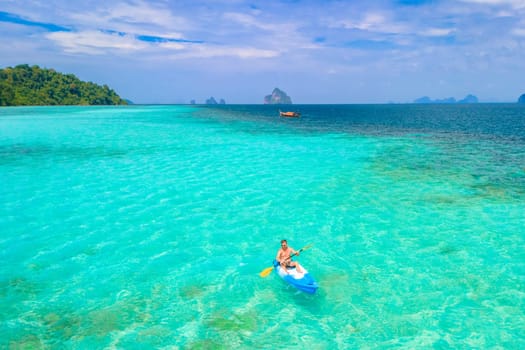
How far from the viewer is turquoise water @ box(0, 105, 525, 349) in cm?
1093

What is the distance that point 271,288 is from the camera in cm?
1334

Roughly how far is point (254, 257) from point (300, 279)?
356 cm

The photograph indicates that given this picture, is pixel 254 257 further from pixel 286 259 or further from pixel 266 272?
pixel 286 259

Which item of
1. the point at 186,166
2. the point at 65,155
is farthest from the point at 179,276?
the point at 65,155

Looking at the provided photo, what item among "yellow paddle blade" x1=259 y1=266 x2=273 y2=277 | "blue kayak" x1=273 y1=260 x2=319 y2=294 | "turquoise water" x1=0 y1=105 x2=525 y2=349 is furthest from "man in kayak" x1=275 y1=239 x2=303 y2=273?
"turquoise water" x1=0 y1=105 x2=525 y2=349

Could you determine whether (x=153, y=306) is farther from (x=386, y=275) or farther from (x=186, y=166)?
(x=186, y=166)


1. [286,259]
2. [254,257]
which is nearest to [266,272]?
[286,259]

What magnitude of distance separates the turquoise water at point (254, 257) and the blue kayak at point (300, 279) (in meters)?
0.50

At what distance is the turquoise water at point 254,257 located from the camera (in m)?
10.9

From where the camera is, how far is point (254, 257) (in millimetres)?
15742

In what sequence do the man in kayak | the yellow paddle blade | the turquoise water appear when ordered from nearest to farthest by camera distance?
the turquoise water < the man in kayak < the yellow paddle blade

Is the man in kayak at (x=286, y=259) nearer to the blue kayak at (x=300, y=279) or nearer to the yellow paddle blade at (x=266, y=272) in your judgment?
the blue kayak at (x=300, y=279)

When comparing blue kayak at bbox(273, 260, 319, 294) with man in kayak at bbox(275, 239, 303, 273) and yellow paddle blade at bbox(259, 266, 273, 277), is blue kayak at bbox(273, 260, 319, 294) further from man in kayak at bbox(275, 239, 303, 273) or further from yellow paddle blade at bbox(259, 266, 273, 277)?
yellow paddle blade at bbox(259, 266, 273, 277)

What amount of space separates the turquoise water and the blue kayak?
19.5 inches
